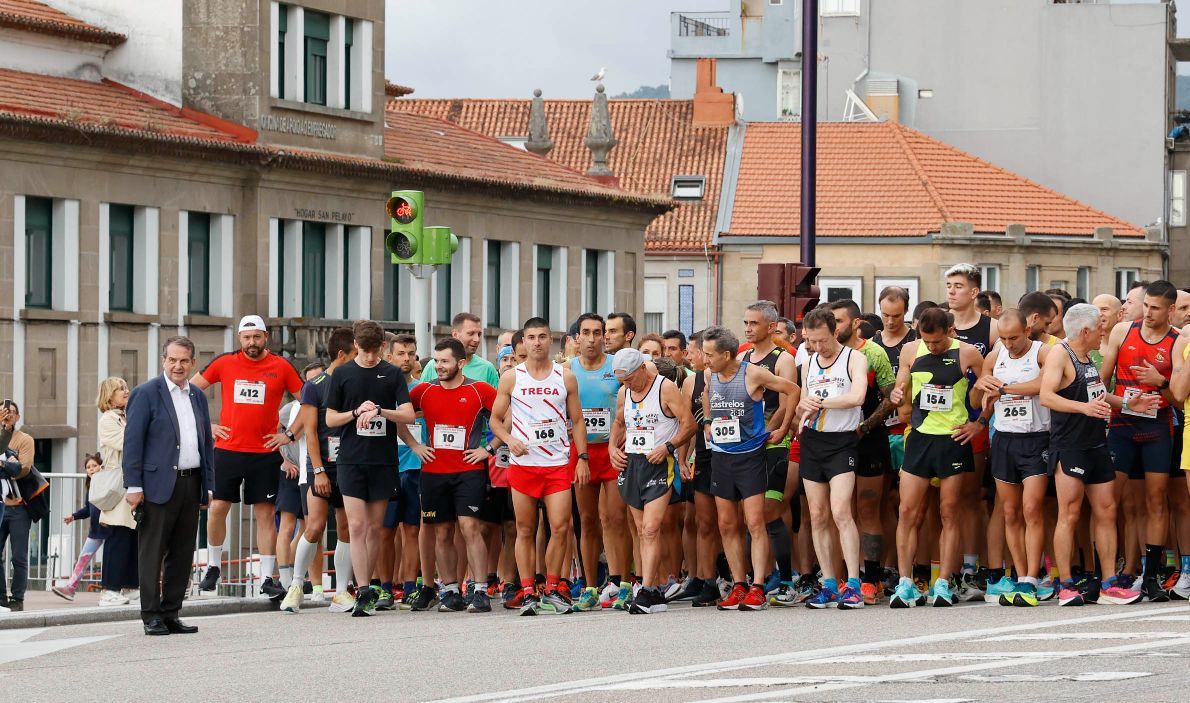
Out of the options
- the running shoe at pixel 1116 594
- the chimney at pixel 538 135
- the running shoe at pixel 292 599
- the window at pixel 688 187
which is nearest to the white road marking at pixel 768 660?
the running shoe at pixel 1116 594

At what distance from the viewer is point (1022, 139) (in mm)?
73125

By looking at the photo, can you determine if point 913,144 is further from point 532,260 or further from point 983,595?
point 983,595

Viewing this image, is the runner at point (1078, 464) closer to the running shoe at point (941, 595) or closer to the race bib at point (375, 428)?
the running shoe at point (941, 595)

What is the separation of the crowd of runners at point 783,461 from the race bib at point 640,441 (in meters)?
0.02

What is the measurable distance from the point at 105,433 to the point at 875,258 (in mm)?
48067

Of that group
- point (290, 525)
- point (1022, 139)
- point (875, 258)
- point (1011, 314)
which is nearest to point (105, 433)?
point (290, 525)

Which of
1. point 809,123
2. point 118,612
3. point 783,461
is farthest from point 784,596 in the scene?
point 809,123

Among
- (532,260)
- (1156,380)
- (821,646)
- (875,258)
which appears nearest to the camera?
(821,646)

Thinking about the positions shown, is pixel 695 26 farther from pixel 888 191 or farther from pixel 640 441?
pixel 640 441

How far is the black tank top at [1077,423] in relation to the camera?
1634cm

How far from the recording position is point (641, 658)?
43.8 ft

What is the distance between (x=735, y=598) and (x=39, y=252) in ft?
77.5

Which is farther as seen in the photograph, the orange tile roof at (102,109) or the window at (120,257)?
the window at (120,257)

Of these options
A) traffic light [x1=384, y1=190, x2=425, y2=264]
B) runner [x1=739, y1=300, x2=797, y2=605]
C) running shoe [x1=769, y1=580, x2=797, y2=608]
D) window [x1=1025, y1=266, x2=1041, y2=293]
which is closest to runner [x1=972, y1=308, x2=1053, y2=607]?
runner [x1=739, y1=300, x2=797, y2=605]
